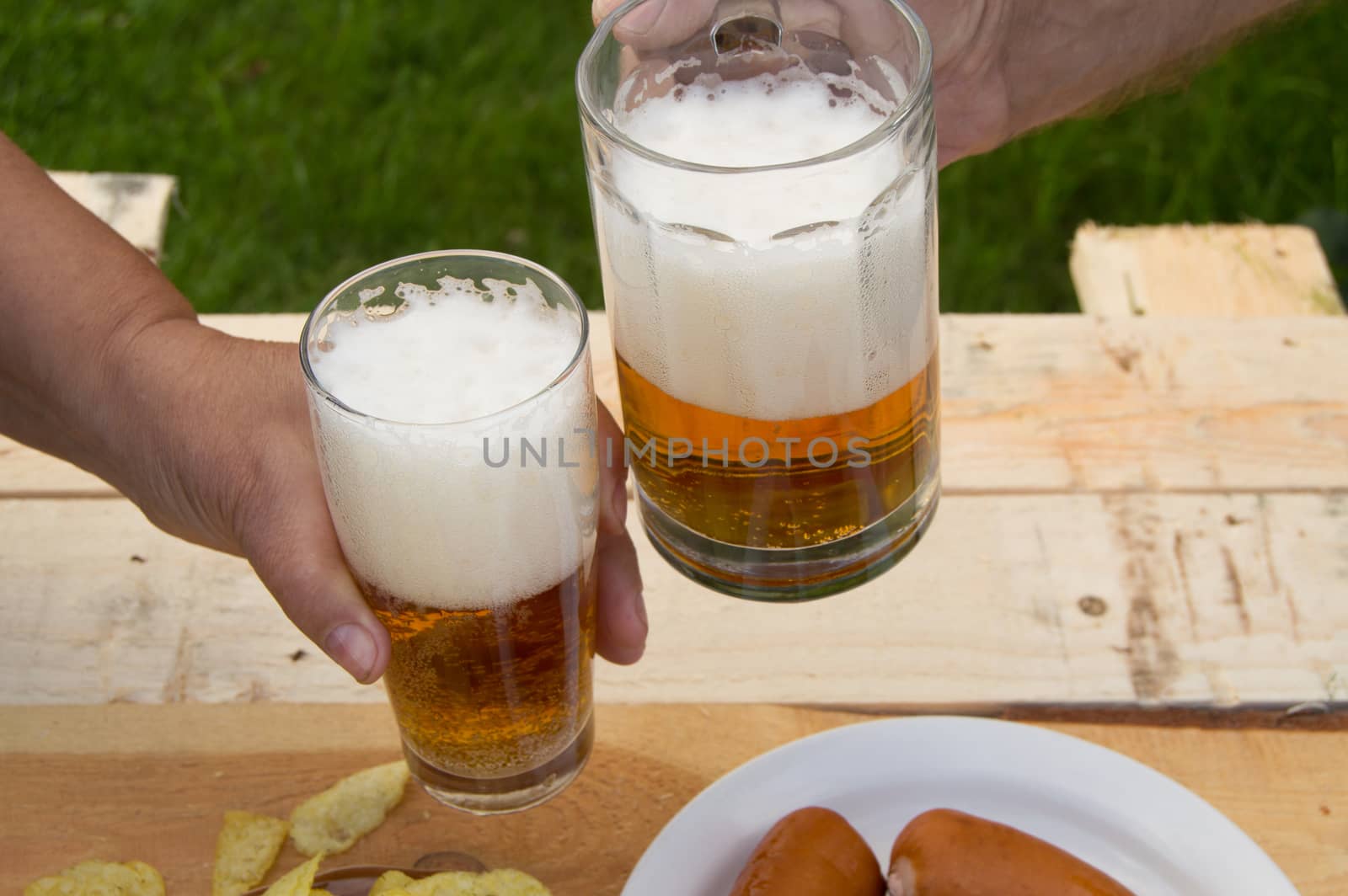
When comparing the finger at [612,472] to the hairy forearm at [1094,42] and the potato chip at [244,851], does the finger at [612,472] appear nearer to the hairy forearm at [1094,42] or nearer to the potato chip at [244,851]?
the potato chip at [244,851]

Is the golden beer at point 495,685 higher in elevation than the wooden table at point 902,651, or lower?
higher

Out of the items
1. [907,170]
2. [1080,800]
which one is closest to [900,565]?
[1080,800]

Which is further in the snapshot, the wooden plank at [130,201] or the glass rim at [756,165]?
the wooden plank at [130,201]

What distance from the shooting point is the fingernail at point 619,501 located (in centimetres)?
125

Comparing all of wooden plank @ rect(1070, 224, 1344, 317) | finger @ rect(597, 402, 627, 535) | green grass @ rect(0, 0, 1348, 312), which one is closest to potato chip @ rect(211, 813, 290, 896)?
finger @ rect(597, 402, 627, 535)

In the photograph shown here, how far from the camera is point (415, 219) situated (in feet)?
9.80

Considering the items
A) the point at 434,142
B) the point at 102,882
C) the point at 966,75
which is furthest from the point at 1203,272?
the point at 434,142

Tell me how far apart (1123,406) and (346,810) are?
34.5 inches

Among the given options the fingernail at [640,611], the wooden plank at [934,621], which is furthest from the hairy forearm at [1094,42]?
the fingernail at [640,611]

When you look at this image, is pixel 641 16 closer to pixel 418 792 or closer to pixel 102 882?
pixel 418 792

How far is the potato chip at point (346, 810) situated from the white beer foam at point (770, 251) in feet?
1.34

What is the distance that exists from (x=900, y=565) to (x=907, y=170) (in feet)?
1.68

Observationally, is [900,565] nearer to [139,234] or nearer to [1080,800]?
[1080,800]

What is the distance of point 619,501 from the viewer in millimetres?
1271
